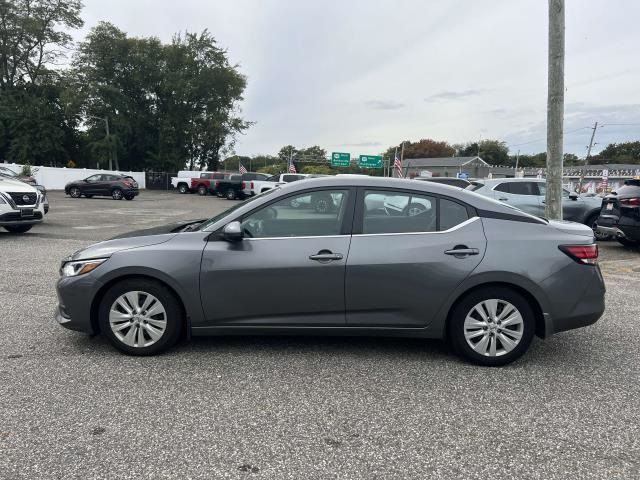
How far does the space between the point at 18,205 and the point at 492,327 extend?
10893 millimetres

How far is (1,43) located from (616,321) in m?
54.9

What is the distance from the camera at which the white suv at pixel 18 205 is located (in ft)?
34.5

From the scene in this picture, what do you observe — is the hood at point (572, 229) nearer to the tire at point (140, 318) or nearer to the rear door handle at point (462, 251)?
the rear door handle at point (462, 251)

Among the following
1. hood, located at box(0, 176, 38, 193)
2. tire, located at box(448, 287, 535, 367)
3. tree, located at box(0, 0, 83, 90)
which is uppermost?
tree, located at box(0, 0, 83, 90)

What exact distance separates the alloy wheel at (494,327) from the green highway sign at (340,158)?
149 ft

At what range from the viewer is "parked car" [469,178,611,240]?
1198 cm

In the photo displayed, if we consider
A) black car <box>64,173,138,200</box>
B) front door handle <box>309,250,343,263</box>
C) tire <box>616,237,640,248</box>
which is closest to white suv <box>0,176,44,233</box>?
front door handle <box>309,250,343,263</box>

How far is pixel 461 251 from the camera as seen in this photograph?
3.86 metres

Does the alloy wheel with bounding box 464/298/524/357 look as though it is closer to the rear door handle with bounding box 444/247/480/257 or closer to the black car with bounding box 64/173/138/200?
the rear door handle with bounding box 444/247/480/257

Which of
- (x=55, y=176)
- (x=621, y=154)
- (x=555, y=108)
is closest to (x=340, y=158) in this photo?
(x=55, y=176)

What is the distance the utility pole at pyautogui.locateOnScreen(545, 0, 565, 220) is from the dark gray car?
473 cm

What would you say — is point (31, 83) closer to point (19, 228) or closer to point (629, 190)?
point (19, 228)

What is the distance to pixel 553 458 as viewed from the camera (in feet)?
8.88

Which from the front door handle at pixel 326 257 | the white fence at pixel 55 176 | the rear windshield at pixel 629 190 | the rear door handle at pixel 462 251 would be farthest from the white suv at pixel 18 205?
the white fence at pixel 55 176
